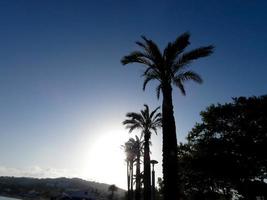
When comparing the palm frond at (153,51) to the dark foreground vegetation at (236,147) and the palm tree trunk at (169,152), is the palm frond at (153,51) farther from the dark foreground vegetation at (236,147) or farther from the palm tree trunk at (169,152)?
the dark foreground vegetation at (236,147)

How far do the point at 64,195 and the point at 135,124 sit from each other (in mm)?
14424

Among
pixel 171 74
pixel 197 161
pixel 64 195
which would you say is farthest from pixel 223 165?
pixel 64 195

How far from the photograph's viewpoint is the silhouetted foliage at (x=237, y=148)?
2925 centimetres

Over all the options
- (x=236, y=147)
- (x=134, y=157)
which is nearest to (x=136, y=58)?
(x=236, y=147)

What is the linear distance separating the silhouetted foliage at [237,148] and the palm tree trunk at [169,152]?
14914mm

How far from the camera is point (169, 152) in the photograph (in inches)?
652

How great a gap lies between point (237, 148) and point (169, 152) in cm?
1606

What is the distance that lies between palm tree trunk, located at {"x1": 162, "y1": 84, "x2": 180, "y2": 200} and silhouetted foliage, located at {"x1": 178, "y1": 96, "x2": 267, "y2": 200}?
14.9 meters

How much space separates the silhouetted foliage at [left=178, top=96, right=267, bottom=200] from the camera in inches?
1152

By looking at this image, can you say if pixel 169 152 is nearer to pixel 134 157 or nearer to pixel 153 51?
pixel 153 51

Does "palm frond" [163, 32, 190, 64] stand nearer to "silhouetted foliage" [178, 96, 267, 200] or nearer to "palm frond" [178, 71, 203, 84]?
"palm frond" [178, 71, 203, 84]

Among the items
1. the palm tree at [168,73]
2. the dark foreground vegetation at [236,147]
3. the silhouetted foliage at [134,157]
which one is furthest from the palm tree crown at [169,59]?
the silhouetted foliage at [134,157]

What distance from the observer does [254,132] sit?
2948 centimetres

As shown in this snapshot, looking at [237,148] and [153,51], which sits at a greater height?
[153,51]
